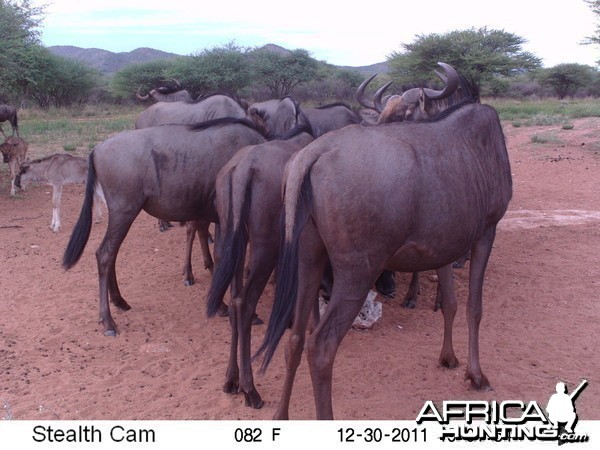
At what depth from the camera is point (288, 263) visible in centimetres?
329

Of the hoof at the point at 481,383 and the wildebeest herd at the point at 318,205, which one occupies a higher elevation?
the wildebeest herd at the point at 318,205

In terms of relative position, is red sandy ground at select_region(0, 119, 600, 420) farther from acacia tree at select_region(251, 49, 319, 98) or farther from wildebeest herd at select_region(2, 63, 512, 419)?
acacia tree at select_region(251, 49, 319, 98)

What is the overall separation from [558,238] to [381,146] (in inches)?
216

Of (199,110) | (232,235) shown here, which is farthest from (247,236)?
(199,110)

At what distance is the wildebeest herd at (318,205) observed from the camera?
122 inches

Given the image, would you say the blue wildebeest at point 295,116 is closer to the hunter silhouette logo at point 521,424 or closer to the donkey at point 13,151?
the hunter silhouette logo at point 521,424

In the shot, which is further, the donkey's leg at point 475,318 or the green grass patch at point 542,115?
the green grass patch at point 542,115

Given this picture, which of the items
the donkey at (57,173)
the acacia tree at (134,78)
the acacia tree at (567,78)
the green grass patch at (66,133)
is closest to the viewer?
the donkey at (57,173)

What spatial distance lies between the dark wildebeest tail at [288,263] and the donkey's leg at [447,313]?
146 centimetres

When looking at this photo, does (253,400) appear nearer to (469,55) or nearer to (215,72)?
(469,55)

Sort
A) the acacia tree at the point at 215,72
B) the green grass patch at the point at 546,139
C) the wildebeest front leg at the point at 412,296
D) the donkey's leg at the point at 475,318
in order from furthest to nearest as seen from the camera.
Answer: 1. the acacia tree at the point at 215,72
2. the green grass patch at the point at 546,139
3. the wildebeest front leg at the point at 412,296
4. the donkey's leg at the point at 475,318

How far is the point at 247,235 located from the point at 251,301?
0.45m

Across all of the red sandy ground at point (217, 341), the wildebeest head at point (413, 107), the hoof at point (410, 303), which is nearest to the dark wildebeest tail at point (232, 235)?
the red sandy ground at point (217, 341)

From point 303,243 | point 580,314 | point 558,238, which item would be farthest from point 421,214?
point 558,238
